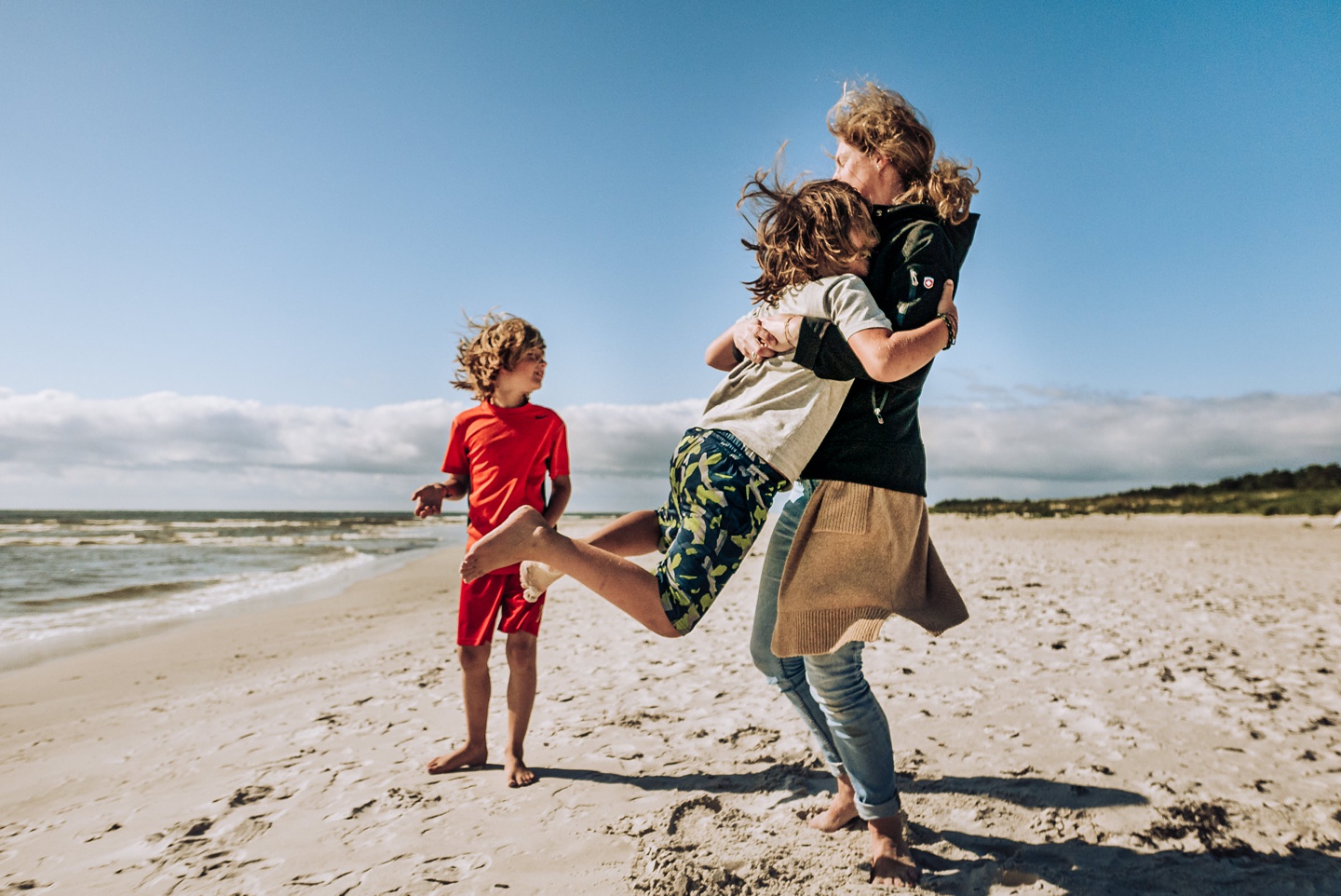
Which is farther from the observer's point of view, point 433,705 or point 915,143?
point 433,705

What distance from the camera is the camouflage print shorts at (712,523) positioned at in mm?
2023

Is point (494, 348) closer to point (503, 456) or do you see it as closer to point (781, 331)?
point (503, 456)

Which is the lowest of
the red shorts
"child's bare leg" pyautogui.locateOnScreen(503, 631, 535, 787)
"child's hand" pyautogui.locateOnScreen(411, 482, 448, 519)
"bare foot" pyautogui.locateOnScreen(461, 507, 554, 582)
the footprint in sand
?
the footprint in sand

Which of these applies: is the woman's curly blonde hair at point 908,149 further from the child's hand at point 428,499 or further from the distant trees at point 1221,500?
Answer: the distant trees at point 1221,500

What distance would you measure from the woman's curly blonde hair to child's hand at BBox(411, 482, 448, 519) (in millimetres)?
2344

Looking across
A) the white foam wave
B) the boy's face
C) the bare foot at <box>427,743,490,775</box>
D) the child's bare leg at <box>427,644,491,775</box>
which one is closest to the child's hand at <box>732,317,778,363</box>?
the boy's face

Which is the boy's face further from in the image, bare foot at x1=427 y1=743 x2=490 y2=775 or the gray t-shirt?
bare foot at x1=427 y1=743 x2=490 y2=775

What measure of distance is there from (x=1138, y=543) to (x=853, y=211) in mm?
15227

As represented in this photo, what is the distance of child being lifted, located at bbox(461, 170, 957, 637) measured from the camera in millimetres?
2020

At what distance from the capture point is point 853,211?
81.4 inches

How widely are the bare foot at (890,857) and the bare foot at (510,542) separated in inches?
56.1

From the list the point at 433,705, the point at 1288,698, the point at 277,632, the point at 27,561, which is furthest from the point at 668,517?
the point at 27,561

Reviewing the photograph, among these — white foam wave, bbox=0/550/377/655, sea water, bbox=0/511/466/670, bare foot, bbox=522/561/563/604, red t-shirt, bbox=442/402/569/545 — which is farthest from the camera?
sea water, bbox=0/511/466/670

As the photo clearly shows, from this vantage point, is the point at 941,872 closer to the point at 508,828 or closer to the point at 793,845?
the point at 793,845
